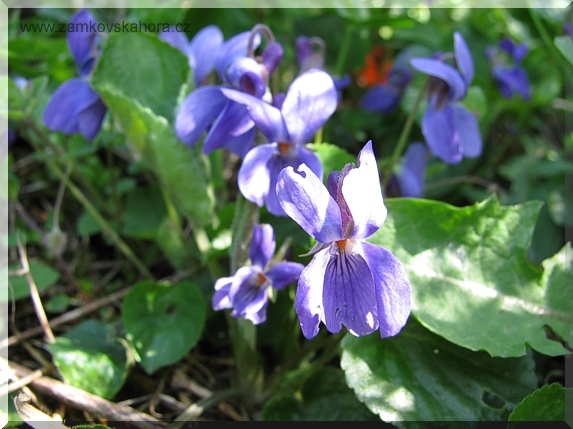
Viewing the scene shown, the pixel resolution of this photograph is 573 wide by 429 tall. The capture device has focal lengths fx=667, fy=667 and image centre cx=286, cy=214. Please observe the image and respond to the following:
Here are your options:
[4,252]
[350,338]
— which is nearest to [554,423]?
[350,338]

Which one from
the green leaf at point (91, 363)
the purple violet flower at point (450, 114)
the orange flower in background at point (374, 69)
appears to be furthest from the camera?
the orange flower in background at point (374, 69)

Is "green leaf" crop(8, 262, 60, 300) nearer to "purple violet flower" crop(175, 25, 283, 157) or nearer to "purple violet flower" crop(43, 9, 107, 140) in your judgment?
"purple violet flower" crop(43, 9, 107, 140)

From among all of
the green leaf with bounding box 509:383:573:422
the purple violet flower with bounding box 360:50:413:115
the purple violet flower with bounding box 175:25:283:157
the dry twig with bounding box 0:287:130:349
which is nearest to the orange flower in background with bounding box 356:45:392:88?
the purple violet flower with bounding box 360:50:413:115

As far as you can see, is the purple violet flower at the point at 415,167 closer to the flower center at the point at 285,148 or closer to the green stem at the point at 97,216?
the flower center at the point at 285,148

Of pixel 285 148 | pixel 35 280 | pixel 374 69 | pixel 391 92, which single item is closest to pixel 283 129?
pixel 285 148

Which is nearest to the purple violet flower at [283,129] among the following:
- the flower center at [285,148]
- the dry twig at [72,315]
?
the flower center at [285,148]
